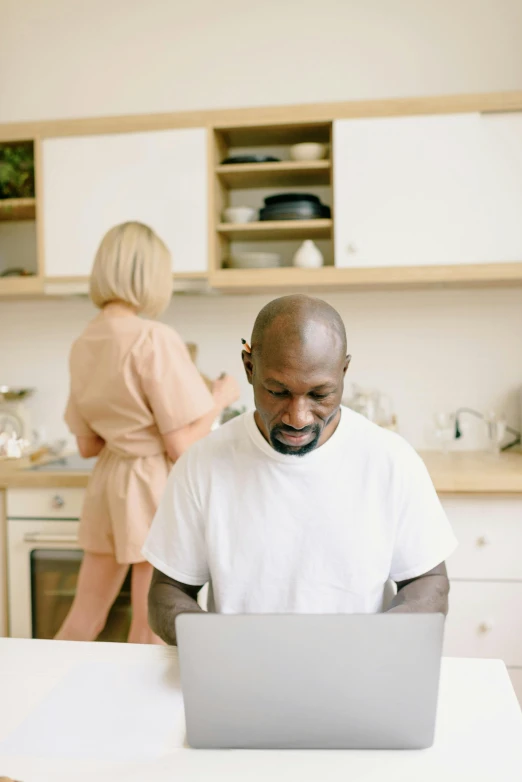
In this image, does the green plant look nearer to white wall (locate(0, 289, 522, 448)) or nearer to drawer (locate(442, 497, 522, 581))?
white wall (locate(0, 289, 522, 448))

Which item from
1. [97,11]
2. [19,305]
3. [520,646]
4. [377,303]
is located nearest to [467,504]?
[520,646]

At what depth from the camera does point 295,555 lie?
109 centimetres

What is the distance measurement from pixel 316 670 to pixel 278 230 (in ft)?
6.47

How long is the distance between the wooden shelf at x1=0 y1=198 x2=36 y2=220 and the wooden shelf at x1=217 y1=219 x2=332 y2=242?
29.5 inches

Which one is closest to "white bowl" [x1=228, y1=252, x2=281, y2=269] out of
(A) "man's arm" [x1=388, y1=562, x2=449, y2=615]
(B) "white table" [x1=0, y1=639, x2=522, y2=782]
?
(A) "man's arm" [x1=388, y1=562, x2=449, y2=615]

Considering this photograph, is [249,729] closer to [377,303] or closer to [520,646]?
[520,646]

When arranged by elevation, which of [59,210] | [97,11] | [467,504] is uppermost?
[97,11]

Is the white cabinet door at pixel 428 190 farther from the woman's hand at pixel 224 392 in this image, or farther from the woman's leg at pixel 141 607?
the woman's leg at pixel 141 607

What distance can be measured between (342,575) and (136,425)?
0.93 meters

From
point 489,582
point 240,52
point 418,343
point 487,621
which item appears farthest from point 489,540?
point 240,52

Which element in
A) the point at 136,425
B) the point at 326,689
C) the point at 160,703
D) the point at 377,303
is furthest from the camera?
the point at 377,303

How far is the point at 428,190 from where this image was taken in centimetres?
232

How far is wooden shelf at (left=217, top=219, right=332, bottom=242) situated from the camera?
2.40 meters

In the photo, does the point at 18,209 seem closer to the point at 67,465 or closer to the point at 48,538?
the point at 67,465
